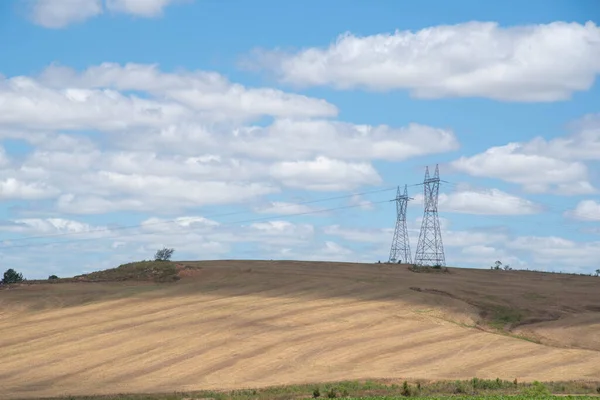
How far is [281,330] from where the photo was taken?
67125 mm

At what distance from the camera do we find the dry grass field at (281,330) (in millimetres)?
56125

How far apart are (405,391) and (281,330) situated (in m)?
20.3

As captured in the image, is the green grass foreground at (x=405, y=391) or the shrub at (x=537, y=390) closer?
the shrub at (x=537, y=390)

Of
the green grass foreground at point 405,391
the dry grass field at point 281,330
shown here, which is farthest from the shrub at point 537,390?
the dry grass field at point 281,330

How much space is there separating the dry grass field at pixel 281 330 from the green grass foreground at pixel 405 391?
3089 mm

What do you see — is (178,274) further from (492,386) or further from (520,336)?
(492,386)

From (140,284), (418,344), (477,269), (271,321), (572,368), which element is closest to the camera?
(572,368)

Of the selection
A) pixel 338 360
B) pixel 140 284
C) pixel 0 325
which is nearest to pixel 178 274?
pixel 140 284

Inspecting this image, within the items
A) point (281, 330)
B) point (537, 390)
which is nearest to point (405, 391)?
point (537, 390)

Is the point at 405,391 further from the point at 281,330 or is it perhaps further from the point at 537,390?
the point at 281,330

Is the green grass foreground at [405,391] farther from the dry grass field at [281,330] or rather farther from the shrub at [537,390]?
the dry grass field at [281,330]

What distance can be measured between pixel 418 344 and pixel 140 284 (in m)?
33.4

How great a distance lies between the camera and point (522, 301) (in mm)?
78500

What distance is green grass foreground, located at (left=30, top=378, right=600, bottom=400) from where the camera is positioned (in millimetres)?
46969
